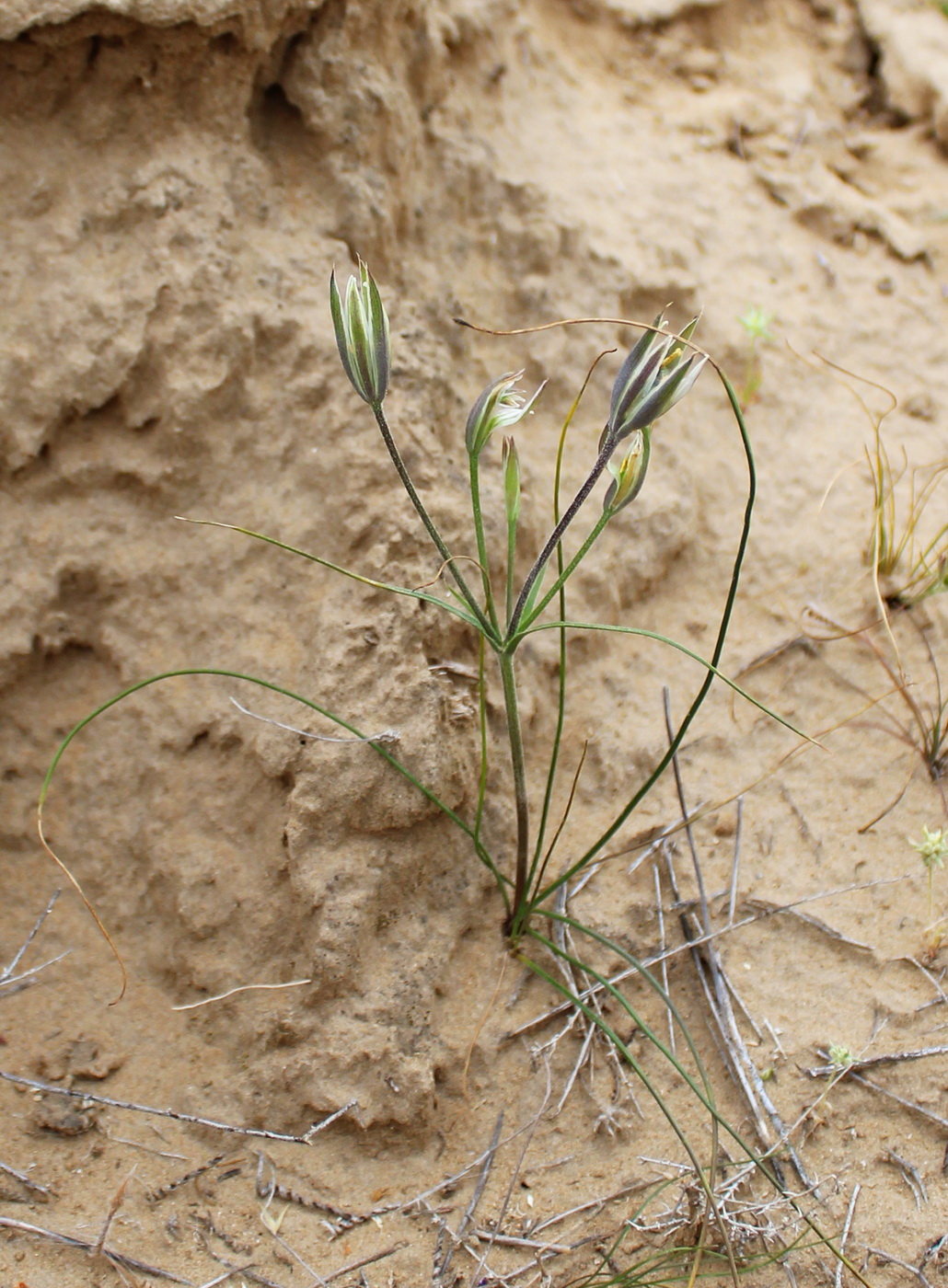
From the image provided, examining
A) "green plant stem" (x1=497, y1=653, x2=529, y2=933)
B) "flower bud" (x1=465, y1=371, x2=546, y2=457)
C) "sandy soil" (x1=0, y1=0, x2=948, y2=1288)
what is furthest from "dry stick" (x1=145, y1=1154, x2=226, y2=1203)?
"flower bud" (x1=465, y1=371, x2=546, y2=457)

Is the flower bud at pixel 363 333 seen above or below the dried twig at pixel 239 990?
above

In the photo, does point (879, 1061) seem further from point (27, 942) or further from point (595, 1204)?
point (27, 942)

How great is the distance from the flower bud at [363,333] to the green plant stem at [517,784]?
1.40 feet

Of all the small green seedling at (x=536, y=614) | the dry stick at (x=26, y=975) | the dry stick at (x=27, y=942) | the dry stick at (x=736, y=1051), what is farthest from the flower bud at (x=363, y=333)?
the dry stick at (x=26, y=975)

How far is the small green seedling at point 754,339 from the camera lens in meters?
2.45

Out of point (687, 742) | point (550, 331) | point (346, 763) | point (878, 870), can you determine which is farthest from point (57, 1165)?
point (550, 331)

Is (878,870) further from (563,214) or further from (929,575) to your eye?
(563,214)

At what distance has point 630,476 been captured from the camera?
4.80ft

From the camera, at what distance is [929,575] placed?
228 centimetres

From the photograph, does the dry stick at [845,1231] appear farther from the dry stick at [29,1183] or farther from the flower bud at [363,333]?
the flower bud at [363,333]

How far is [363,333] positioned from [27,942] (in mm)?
1065

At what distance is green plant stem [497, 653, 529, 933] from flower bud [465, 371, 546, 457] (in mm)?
310

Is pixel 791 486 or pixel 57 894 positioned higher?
pixel 791 486

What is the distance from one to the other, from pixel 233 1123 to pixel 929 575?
1.73 metres
